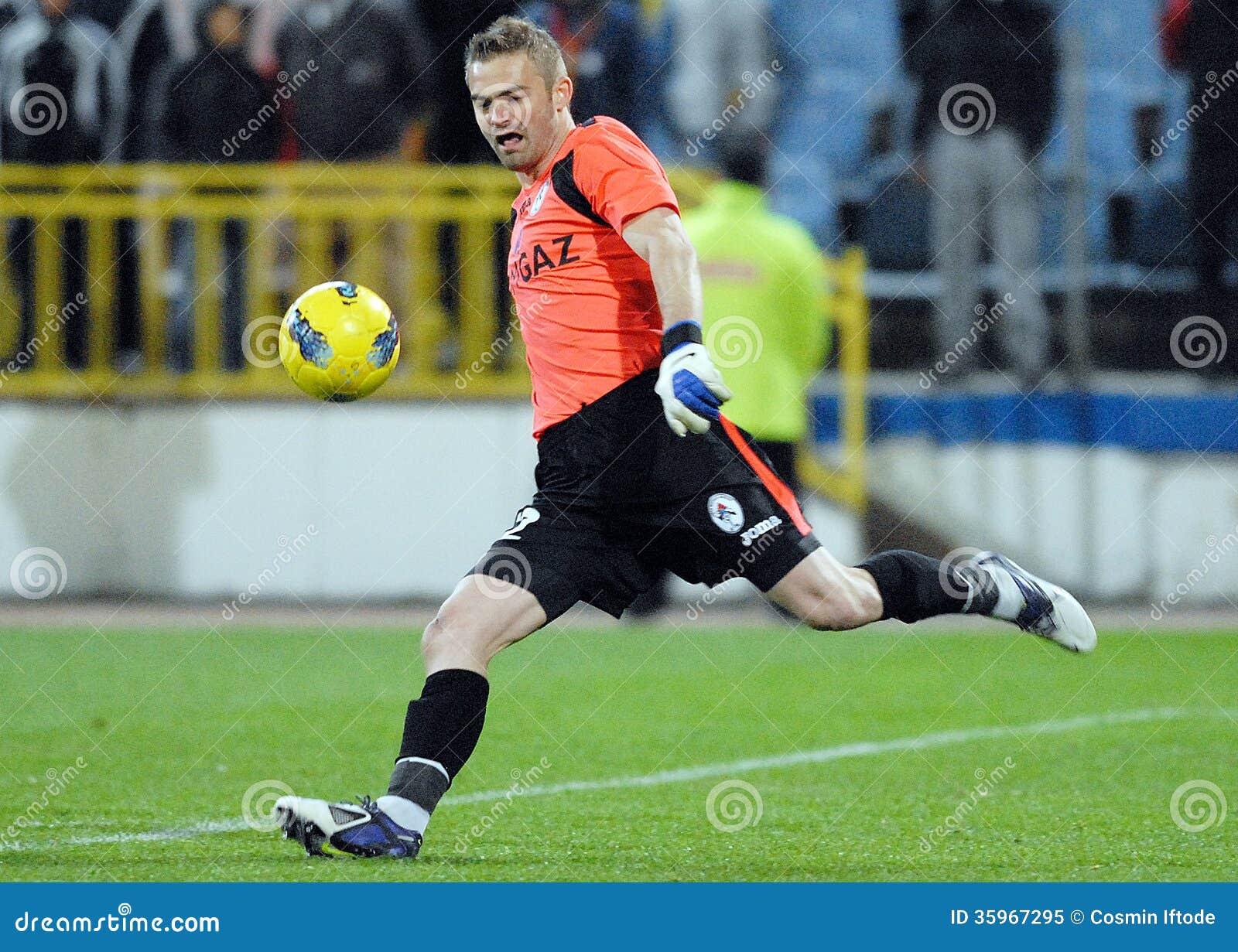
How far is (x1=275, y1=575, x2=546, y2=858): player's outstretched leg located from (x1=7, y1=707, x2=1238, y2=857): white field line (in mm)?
684

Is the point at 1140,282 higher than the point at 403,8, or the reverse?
the point at 403,8

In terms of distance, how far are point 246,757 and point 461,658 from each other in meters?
2.31

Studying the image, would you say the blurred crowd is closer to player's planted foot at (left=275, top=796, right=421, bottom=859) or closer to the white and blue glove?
the white and blue glove

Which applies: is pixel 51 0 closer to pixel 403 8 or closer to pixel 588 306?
pixel 403 8

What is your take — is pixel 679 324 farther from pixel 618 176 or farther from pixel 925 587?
pixel 925 587

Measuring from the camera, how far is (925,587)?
568 centimetres

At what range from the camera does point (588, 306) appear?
5492 mm

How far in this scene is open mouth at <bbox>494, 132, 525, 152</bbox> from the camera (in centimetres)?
543

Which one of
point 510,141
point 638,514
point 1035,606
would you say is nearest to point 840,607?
point 638,514

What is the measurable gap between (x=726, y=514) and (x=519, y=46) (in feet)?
4.63

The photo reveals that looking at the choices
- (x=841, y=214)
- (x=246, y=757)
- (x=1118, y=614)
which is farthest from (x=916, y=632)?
(x=246, y=757)

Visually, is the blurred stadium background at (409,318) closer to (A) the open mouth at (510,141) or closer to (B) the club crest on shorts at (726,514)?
(A) the open mouth at (510,141)

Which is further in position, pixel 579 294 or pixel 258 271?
pixel 258 271

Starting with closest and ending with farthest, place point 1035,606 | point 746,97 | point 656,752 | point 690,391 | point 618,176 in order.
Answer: point 690,391, point 618,176, point 1035,606, point 656,752, point 746,97
